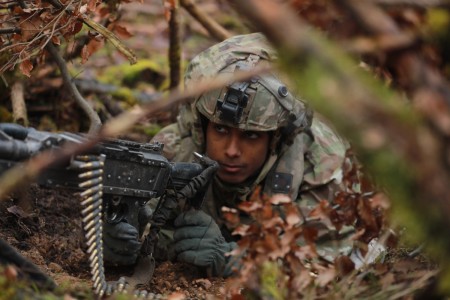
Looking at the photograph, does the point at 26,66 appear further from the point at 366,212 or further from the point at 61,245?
the point at 366,212

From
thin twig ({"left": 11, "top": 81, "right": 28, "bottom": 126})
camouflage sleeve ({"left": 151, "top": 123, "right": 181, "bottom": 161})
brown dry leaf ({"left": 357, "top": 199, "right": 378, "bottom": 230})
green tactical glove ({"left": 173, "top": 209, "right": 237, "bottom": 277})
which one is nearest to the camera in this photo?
brown dry leaf ({"left": 357, "top": 199, "right": 378, "bottom": 230})

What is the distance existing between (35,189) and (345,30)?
4.07 metres

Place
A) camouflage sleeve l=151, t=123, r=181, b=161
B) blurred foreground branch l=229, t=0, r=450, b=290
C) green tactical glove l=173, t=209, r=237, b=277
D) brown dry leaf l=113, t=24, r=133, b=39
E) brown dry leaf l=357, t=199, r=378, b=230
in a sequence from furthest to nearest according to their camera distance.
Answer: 1. camouflage sleeve l=151, t=123, r=181, b=161
2. brown dry leaf l=113, t=24, r=133, b=39
3. green tactical glove l=173, t=209, r=237, b=277
4. brown dry leaf l=357, t=199, r=378, b=230
5. blurred foreground branch l=229, t=0, r=450, b=290

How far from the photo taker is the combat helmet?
17.5ft

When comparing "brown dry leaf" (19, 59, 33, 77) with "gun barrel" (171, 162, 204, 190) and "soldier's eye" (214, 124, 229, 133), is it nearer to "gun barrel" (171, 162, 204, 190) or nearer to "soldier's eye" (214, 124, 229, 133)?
"gun barrel" (171, 162, 204, 190)

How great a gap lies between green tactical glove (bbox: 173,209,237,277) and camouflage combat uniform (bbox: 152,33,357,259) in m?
0.69

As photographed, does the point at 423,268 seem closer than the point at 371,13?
No

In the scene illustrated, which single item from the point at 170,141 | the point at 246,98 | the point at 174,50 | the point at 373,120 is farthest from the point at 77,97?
the point at 373,120

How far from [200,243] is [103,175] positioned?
1.37m

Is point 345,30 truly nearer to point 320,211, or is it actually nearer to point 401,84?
point 401,84

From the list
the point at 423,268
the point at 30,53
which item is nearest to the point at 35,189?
the point at 30,53

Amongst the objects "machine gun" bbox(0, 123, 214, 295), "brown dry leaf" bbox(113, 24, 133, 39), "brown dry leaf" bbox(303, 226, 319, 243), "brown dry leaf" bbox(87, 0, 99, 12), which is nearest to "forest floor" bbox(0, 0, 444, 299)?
"machine gun" bbox(0, 123, 214, 295)

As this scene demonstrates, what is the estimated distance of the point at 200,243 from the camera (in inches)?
201

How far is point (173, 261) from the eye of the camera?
5316mm
